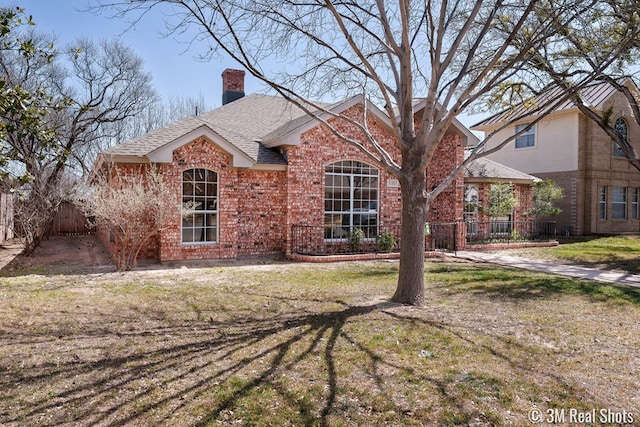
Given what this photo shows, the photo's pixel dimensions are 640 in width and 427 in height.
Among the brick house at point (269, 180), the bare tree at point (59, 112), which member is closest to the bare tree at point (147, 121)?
the bare tree at point (59, 112)

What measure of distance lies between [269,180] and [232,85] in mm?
8724

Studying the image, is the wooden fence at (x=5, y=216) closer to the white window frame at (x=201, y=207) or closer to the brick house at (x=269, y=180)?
→ the brick house at (x=269, y=180)

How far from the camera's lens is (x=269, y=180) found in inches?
569

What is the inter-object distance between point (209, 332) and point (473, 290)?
5649mm

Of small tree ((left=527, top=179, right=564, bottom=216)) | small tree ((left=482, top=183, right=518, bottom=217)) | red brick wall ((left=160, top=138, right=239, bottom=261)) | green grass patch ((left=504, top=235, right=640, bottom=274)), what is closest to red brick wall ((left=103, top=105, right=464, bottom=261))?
red brick wall ((left=160, top=138, right=239, bottom=261))

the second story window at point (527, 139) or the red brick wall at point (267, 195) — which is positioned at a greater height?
the second story window at point (527, 139)

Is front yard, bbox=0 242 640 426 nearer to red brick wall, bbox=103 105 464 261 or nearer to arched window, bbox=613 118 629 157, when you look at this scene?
red brick wall, bbox=103 105 464 261

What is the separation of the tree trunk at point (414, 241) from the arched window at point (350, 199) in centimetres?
696

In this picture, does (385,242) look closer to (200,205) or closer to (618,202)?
(200,205)

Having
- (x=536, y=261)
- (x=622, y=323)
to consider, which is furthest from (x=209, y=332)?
(x=536, y=261)

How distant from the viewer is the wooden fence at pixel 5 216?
19061 mm

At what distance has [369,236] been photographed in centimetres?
1571

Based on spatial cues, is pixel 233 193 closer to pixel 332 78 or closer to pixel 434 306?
pixel 332 78

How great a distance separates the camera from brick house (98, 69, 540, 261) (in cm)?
1274
